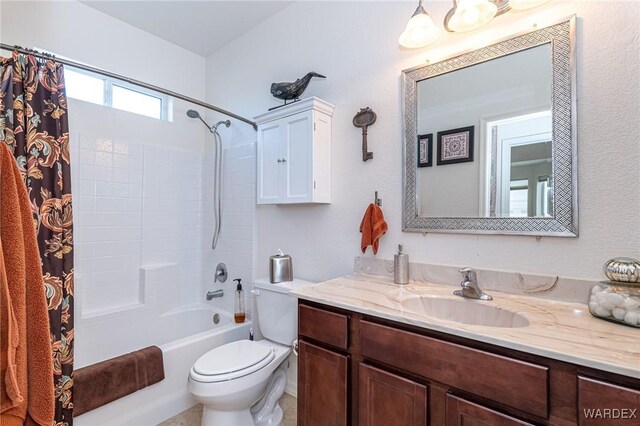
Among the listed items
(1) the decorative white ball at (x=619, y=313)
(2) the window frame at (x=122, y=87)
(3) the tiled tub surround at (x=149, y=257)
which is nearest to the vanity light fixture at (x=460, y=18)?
A: (1) the decorative white ball at (x=619, y=313)

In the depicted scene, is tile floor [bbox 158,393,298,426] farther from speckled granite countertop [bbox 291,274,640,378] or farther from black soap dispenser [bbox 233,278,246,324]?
speckled granite countertop [bbox 291,274,640,378]

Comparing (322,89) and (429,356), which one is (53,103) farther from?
(429,356)

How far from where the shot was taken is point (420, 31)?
140 cm

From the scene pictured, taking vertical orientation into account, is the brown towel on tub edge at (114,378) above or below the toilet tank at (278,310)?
below

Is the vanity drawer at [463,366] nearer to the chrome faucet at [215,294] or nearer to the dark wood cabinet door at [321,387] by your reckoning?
the dark wood cabinet door at [321,387]

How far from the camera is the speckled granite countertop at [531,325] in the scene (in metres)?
0.74

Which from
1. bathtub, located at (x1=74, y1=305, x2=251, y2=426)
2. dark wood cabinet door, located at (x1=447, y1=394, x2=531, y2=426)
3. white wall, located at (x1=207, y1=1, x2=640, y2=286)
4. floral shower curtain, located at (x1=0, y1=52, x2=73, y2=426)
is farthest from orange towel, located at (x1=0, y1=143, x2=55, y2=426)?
dark wood cabinet door, located at (x1=447, y1=394, x2=531, y2=426)

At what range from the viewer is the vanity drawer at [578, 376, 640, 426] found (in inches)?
26.7

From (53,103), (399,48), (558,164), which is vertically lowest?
(558,164)

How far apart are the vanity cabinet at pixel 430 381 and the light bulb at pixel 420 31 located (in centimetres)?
130

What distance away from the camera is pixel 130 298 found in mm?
2285

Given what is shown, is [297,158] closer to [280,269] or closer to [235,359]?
[280,269]

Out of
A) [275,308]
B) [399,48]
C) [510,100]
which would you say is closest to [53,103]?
[275,308]

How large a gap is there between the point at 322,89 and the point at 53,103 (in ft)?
4.59
